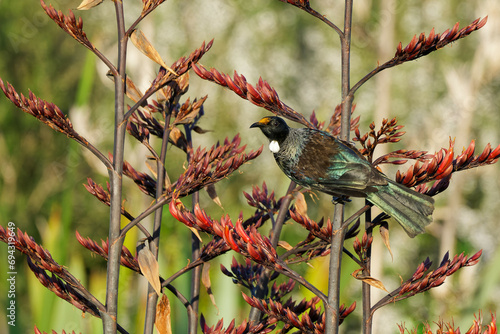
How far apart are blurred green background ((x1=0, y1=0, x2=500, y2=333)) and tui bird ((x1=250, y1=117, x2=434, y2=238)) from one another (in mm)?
2649

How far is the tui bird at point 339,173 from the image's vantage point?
3.29 ft

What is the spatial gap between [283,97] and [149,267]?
7.24 meters

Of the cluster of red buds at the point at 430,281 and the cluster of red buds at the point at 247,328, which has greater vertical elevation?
the cluster of red buds at the point at 430,281

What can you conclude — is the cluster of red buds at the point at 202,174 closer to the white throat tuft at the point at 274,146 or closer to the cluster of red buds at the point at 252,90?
the cluster of red buds at the point at 252,90

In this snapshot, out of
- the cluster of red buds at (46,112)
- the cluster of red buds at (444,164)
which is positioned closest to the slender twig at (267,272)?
the cluster of red buds at (444,164)

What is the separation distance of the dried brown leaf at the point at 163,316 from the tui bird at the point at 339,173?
342mm

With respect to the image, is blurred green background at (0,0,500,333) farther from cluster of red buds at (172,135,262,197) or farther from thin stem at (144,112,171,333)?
cluster of red buds at (172,135,262,197)

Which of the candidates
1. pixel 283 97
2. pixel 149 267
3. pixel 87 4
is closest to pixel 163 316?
pixel 149 267

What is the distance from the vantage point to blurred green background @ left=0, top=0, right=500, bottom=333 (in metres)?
4.81

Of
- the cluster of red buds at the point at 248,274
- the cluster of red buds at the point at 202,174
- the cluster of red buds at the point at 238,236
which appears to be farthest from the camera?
the cluster of red buds at the point at 248,274

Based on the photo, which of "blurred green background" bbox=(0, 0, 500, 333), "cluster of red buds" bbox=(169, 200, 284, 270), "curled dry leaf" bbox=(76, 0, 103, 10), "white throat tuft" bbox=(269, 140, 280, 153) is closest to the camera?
"cluster of red buds" bbox=(169, 200, 284, 270)

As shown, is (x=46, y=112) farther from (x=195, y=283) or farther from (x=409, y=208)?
(x=409, y=208)

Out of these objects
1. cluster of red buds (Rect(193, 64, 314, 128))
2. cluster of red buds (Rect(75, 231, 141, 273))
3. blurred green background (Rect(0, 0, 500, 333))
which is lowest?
cluster of red buds (Rect(75, 231, 141, 273))

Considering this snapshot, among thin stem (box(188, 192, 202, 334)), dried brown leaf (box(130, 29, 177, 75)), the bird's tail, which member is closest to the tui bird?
the bird's tail
